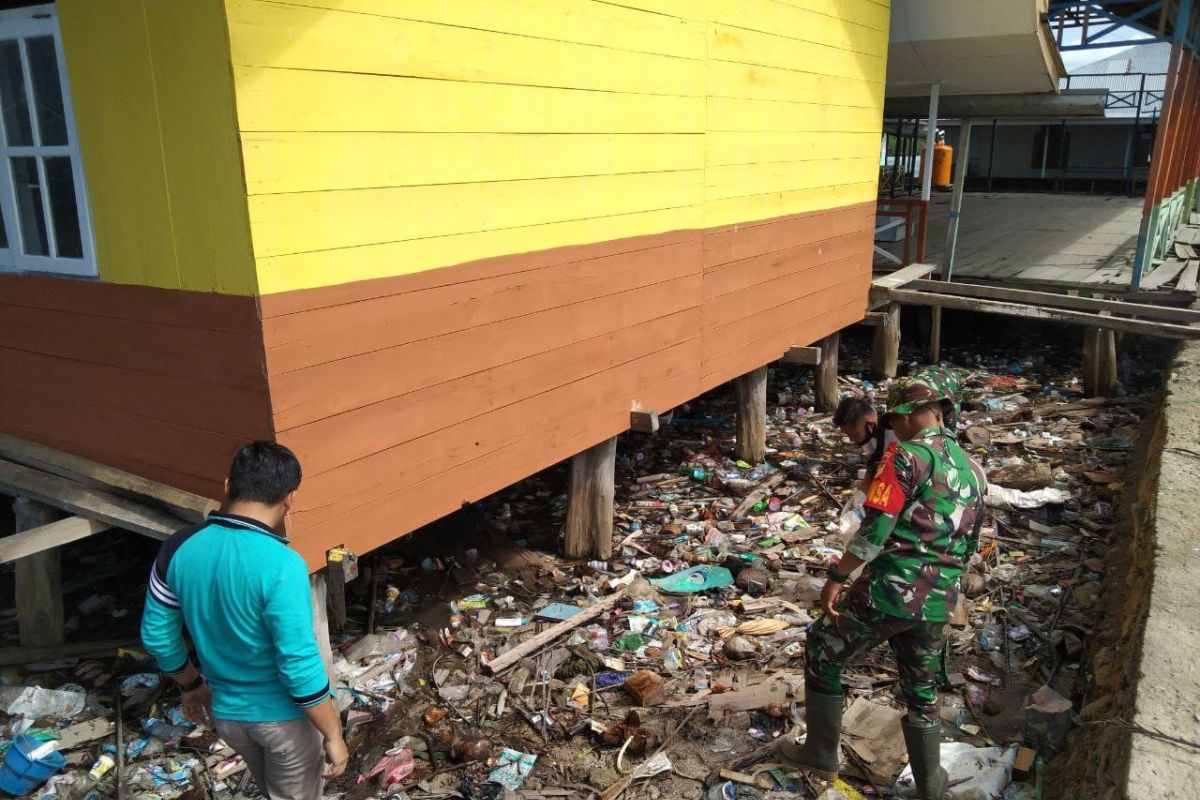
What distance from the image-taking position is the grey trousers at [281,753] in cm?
290

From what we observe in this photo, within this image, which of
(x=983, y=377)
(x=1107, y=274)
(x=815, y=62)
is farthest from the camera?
(x=1107, y=274)

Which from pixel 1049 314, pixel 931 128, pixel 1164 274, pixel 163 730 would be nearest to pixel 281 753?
pixel 163 730

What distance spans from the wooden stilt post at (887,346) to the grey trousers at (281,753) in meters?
9.40

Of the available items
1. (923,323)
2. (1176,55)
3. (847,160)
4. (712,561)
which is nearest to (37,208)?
(712,561)

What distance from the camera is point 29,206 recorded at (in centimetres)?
453

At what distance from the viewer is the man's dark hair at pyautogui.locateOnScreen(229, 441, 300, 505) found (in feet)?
8.85

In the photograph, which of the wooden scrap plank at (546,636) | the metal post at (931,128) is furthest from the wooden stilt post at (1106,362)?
the wooden scrap plank at (546,636)

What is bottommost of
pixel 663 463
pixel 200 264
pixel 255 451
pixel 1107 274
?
pixel 663 463

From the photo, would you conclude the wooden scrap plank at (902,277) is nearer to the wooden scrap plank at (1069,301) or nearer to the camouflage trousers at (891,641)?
the wooden scrap plank at (1069,301)

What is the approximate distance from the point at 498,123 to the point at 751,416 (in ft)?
15.5

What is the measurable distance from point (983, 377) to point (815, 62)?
5192 mm

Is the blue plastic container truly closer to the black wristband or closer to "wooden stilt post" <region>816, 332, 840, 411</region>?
the black wristband

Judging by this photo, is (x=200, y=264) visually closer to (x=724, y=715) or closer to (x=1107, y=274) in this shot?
(x=724, y=715)

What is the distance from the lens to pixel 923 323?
12.9 meters
